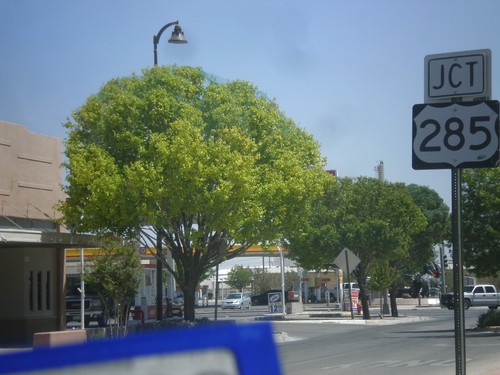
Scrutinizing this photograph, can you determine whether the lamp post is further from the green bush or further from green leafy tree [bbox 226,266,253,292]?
green leafy tree [bbox 226,266,253,292]

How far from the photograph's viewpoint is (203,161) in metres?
28.0

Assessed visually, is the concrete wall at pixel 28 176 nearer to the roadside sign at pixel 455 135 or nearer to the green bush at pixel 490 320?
the green bush at pixel 490 320

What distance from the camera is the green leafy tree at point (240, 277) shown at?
99.1 meters

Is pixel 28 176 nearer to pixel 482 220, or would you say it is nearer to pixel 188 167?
pixel 188 167

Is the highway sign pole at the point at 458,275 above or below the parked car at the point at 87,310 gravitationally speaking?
above

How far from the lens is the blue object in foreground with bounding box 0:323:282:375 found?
1.71 meters

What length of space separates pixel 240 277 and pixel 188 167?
72.3m

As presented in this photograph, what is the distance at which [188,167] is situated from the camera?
90.1 feet

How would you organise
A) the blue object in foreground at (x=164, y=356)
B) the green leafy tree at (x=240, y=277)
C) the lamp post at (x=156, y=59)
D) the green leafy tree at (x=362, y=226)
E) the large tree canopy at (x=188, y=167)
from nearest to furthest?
1. the blue object in foreground at (x=164, y=356)
2. the large tree canopy at (x=188, y=167)
3. the lamp post at (x=156, y=59)
4. the green leafy tree at (x=362, y=226)
5. the green leafy tree at (x=240, y=277)

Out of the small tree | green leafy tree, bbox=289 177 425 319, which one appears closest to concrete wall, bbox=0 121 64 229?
the small tree

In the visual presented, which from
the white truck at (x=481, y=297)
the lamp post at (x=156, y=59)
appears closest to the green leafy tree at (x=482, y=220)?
the lamp post at (x=156, y=59)

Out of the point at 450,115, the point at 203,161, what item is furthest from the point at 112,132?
the point at 450,115

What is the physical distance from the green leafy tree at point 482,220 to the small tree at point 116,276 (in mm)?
11770

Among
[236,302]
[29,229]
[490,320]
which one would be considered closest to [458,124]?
[490,320]
